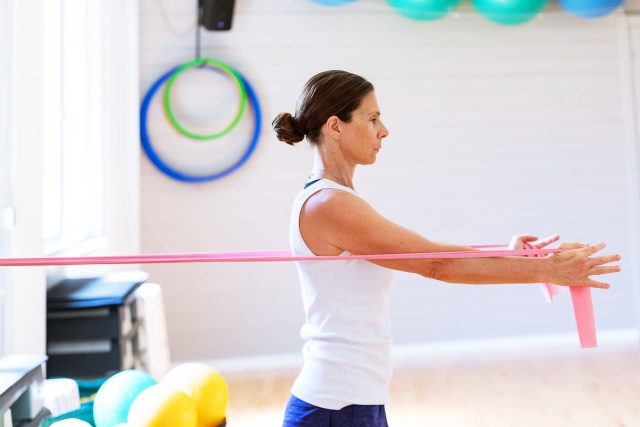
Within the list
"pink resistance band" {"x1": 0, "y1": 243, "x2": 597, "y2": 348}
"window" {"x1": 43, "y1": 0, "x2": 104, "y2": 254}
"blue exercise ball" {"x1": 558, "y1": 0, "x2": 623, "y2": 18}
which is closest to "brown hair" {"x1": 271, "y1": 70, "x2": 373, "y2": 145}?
"pink resistance band" {"x1": 0, "y1": 243, "x2": 597, "y2": 348}

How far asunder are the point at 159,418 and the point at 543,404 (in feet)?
6.53

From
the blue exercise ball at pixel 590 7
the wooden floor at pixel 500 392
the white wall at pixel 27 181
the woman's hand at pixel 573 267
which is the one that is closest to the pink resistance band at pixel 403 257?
the woman's hand at pixel 573 267

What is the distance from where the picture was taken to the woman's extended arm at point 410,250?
3.85ft

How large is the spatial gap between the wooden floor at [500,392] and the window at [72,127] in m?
1.26

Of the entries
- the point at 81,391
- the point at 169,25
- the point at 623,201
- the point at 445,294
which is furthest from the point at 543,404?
the point at 169,25

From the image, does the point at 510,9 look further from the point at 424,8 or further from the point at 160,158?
the point at 160,158

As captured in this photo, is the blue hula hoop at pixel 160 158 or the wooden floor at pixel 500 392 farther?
the blue hula hoop at pixel 160 158

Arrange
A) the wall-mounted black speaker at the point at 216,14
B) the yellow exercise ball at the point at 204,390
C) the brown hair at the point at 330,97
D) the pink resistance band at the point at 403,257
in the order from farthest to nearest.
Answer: the wall-mounted black speaker at the point at 216,14 < the yellow exercise ball at the point at 204,390 < the brown hair at the point at 330,97 < the pink resistance band at the point at 403,257

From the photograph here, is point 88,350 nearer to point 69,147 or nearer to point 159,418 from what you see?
point 159,418

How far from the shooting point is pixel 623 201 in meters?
4.22

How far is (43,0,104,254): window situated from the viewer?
291 centimetres

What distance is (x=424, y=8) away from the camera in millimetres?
3801

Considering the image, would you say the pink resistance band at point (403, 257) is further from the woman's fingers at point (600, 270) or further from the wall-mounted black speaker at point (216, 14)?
the wall-mounted black speaker at point (216, 14)

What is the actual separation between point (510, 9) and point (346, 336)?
3.17 metres
